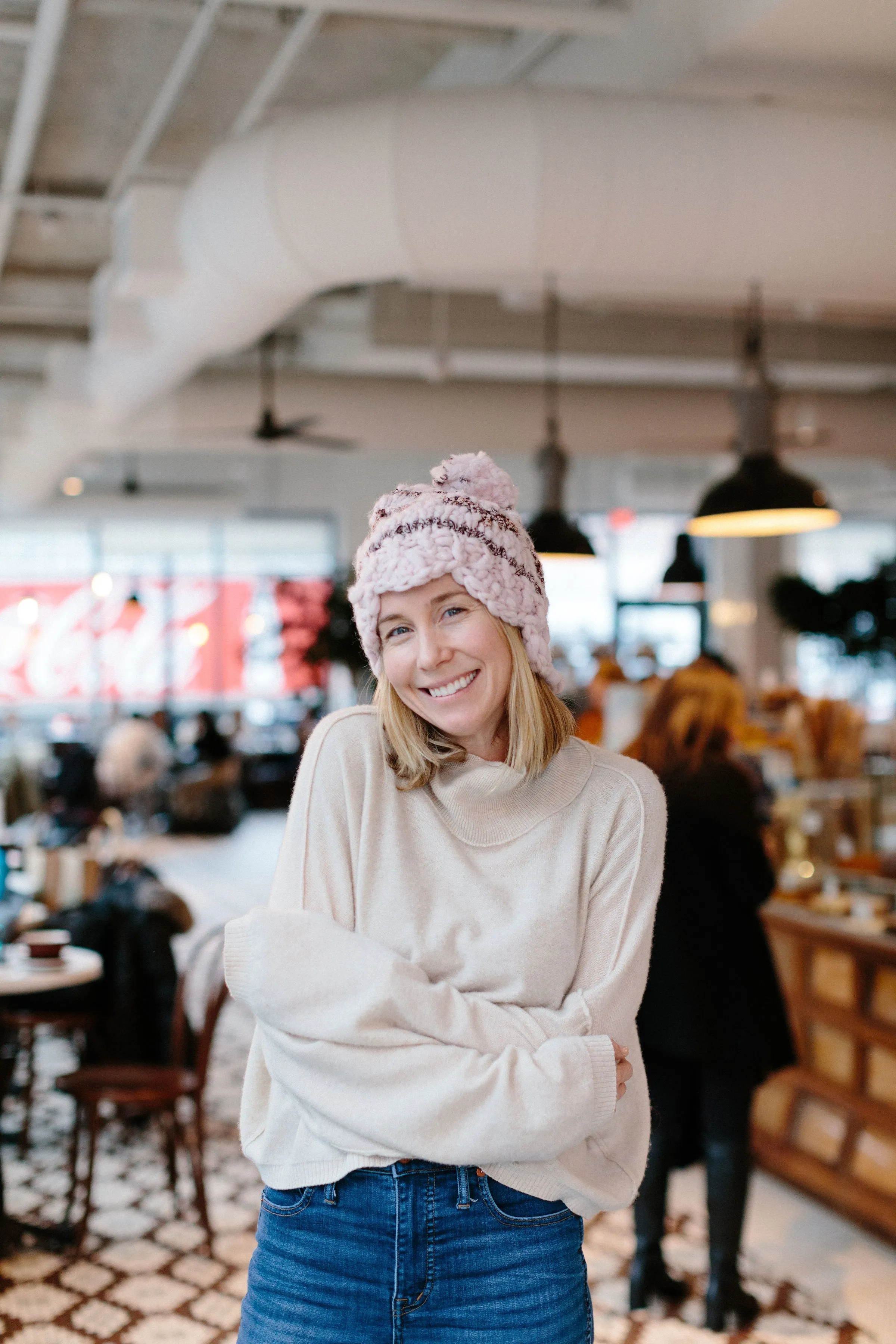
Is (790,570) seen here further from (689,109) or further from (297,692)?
(689,109)

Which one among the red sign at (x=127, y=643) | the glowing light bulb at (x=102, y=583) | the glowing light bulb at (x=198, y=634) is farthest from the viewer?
the glowing light bulb at (x=198, y=634)

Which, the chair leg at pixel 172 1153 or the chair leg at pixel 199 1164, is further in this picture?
the chair leg at pixel 172 1153

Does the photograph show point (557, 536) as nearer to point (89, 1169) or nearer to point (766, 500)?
point (766, 500)

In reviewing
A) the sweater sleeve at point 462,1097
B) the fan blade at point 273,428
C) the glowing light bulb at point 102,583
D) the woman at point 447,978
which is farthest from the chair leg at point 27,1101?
the glowing light bulb at point 102,583

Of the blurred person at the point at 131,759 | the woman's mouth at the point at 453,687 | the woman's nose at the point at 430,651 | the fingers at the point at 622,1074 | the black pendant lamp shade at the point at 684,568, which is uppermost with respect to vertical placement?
the black pendant lamp shade at the point at 684,568

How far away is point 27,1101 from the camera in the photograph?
4.59m

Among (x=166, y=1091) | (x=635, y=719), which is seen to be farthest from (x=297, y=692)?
(x=166, y=1091)

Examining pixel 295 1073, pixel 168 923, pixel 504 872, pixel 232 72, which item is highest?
pixel 232 72

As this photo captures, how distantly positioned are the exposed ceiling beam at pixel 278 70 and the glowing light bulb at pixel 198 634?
36.9ft

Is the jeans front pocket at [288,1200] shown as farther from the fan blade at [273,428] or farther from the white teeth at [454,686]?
the fan blade at [273,428]

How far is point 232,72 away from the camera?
198 inches

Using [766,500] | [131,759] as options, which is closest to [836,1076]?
[766,500]

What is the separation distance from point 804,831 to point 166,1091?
2802 mm

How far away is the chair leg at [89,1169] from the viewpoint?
143 inches
